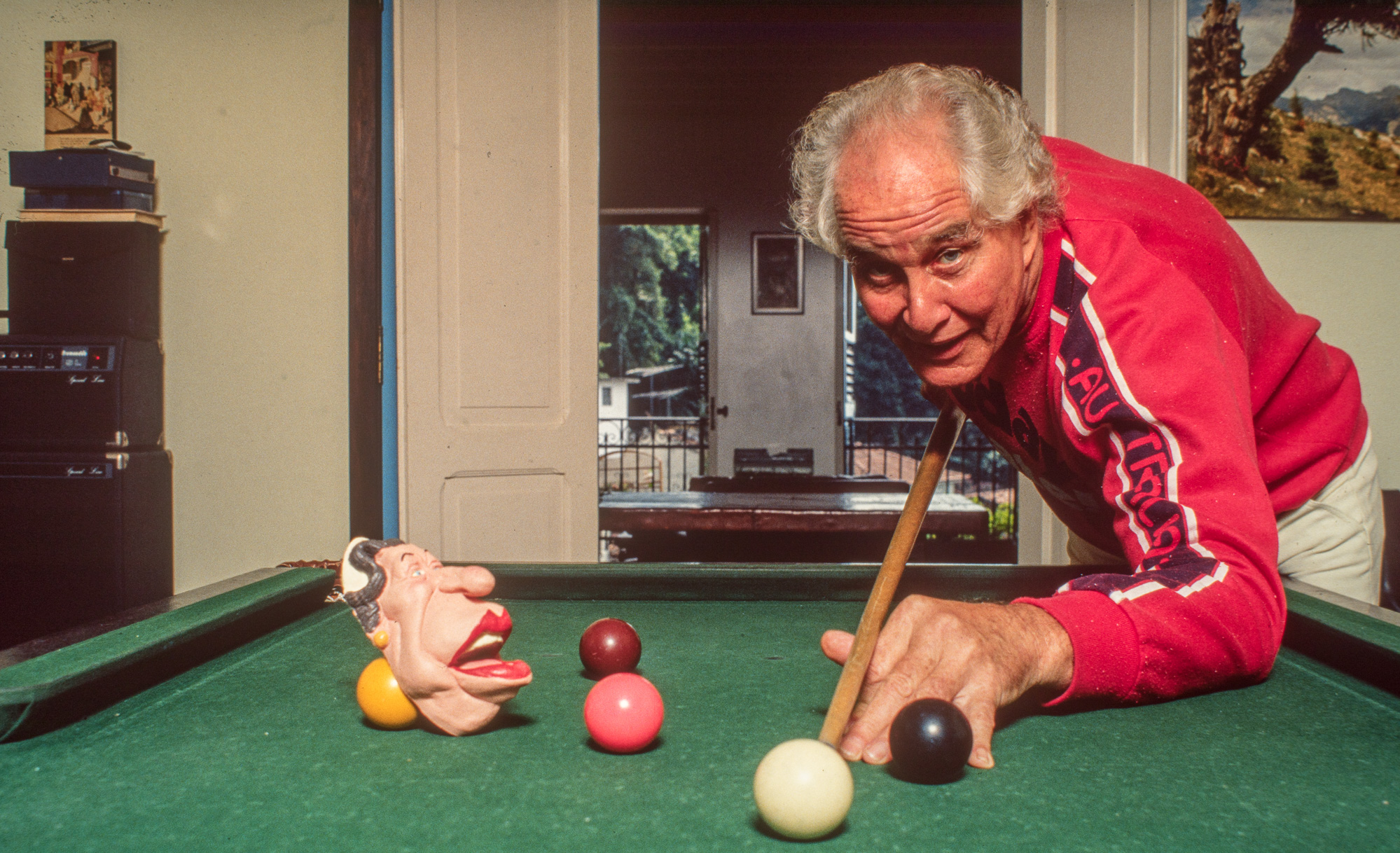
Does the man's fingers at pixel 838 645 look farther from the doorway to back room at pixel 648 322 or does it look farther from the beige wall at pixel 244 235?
the doorway to back room at pixel 648 322

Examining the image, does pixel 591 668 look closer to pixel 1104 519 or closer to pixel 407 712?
pixel 407 712

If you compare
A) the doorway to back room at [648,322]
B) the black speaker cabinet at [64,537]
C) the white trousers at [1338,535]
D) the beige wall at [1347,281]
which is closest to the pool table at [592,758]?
the white trousers at [1338,535]

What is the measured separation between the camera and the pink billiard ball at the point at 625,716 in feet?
2.56

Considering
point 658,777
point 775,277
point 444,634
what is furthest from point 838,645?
point 775,277

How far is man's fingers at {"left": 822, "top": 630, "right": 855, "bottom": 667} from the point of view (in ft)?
3.23

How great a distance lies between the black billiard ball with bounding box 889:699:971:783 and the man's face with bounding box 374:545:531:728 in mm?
375

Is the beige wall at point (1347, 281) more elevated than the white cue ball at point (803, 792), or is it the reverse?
the beige wall at point (1347, 281)

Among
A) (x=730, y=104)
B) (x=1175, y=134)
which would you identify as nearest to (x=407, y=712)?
(x=1175, y=134)

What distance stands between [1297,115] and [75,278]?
157 inches

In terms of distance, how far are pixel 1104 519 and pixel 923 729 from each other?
3.01ft

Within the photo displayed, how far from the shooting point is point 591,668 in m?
1.05

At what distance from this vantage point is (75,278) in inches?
108

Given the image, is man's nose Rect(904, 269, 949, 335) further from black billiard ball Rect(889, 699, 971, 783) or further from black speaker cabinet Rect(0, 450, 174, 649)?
black speaker cabinet Rect(0, 450, 174, 649)

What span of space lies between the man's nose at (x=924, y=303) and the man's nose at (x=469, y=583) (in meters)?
0.66
